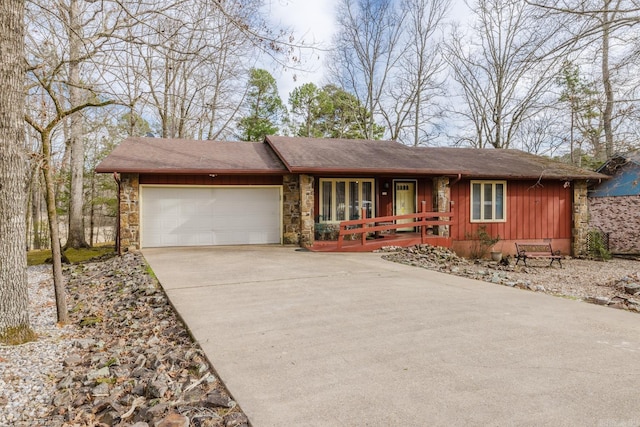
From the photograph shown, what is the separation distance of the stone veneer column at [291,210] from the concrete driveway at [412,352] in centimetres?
560

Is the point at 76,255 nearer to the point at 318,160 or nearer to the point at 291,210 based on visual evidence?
the point at 291,210

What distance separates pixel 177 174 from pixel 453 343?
9849mm

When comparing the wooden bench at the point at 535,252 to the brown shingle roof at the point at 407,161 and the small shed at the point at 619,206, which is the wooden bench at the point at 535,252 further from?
the small shed at the point at 619,206

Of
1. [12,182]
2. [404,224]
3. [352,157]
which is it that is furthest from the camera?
[352,157]

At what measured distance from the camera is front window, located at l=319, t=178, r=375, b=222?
1251 cm

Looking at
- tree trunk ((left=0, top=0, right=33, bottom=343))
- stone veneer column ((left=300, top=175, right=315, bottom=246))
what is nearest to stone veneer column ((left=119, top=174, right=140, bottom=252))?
stone veneer column ((left=300, top=175, right=315, bottom=246))

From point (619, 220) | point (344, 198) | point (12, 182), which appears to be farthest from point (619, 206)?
point (12, 182)

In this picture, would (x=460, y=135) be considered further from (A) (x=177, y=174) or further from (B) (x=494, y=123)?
(A) (x=177, y=174)

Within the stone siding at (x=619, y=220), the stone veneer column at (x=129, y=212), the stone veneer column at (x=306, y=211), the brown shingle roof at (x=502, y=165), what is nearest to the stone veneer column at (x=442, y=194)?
the brown shingle roof at (x=502, y=165)

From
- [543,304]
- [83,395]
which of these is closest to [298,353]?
[83,395]

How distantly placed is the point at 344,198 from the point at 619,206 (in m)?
11.0

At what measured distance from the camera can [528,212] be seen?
13.7 meters

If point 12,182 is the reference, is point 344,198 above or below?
above

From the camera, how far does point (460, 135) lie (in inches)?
985
